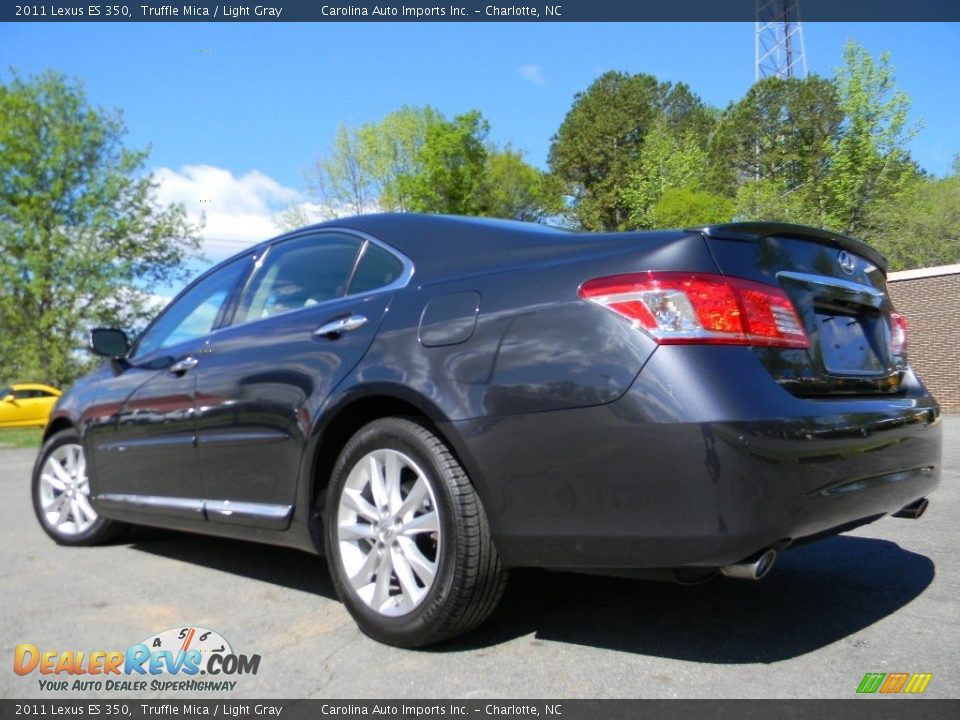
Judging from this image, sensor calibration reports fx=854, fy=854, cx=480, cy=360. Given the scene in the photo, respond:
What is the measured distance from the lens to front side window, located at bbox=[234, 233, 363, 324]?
3.37 meters

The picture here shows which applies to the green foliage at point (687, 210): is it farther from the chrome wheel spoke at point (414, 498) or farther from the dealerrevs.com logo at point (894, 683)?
the dealerrevs.com logo at point (894, 683)

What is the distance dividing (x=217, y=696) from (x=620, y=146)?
42179 millimetres

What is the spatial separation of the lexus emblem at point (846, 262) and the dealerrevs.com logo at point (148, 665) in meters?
2.33

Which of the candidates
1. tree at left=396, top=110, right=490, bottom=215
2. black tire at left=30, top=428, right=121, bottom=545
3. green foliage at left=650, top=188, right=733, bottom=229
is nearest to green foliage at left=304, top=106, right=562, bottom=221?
tree at left=396, top=110, right=490, bottom=215

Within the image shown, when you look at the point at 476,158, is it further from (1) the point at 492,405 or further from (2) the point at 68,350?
(1) the point at 492,405

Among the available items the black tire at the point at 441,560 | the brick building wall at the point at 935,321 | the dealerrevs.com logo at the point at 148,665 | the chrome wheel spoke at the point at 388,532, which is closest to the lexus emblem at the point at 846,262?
the black tire at the point at 441,560

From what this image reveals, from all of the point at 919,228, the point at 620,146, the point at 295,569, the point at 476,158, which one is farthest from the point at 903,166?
the point at 295,569

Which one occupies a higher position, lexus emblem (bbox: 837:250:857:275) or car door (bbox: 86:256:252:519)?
lexus emblem (bbox: 837:250:857:275)

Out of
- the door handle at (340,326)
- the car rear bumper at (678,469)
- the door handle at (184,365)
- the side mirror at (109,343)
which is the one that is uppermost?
the door handle at (340,326)

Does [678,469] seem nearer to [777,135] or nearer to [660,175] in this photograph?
[660,175]

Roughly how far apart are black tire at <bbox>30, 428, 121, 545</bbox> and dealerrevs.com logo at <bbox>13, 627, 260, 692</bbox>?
1.83m

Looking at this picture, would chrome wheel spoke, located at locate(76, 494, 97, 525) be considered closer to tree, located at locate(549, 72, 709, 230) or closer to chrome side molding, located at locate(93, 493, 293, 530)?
chrome side molding, located at locate(93, 493, 293, 530)

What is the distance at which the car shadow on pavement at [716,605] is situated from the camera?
274 cm

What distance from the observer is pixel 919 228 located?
98.5ft
